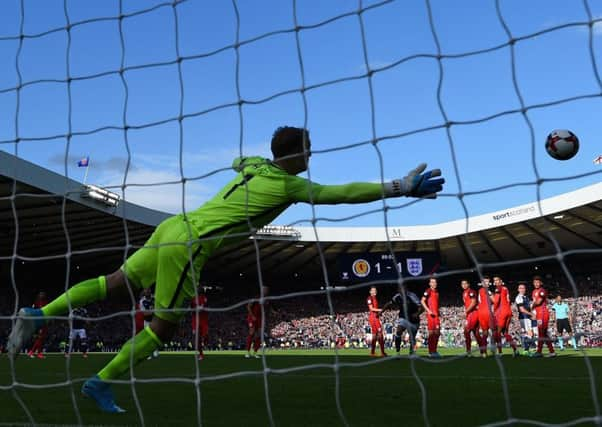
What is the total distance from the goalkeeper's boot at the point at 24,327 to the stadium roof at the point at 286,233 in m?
14.4

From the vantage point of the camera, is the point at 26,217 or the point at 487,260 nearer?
the point at 26,217

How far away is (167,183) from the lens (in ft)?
12.8

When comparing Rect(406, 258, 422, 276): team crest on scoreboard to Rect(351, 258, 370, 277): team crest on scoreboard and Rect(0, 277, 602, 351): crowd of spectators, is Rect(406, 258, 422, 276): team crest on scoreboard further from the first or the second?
Rect(0, 277, 602, 351): crowd of spectators

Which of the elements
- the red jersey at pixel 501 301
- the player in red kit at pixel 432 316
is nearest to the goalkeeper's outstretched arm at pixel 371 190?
the player in red kit at pixel 432 316

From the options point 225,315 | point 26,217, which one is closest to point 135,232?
point 26,217

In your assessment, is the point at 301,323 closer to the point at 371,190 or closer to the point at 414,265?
the point at 414,265

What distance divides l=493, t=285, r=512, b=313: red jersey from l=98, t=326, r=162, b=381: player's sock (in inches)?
388

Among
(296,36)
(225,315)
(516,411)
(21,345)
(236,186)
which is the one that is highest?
(225,315)

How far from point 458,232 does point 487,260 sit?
6.97 meters

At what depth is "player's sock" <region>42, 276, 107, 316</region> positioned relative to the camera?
4129 mm

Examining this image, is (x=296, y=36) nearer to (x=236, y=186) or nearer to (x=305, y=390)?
(x=236, y=186)

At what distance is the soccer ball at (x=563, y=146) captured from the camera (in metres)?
5.13

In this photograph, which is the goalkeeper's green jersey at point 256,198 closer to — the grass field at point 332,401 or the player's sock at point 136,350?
the player's sock at point 136,350

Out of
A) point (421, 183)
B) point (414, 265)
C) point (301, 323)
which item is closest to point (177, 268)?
point (421, 183)
